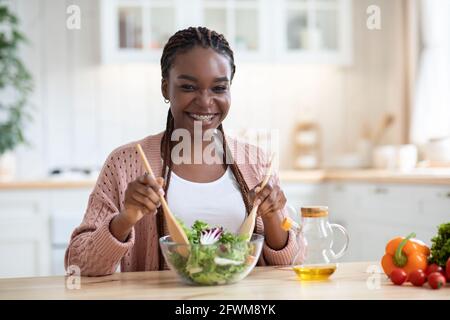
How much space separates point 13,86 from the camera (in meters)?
3.94

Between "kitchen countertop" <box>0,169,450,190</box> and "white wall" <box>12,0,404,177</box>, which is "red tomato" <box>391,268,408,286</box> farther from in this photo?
"white wall" <box>12,0,404,177</box>

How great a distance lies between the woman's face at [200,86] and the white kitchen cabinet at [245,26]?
94.1 inches

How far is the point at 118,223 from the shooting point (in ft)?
4.61

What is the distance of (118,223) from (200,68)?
15.9 inches

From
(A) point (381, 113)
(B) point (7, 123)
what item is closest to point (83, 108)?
Answer: (B) point (7, 123)

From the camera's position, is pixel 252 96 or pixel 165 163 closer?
pixel 165 163

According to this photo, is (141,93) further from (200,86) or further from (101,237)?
(101,237)

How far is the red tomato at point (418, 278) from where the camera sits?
1.28 meters

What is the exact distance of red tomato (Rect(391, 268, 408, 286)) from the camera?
129 cm

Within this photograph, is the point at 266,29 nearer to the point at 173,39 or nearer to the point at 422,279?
the point at 173,39

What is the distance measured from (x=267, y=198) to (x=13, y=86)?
2.94 metres

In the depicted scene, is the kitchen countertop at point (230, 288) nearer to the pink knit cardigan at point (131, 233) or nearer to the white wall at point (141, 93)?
the pink knit cardigan at point (131, 233)

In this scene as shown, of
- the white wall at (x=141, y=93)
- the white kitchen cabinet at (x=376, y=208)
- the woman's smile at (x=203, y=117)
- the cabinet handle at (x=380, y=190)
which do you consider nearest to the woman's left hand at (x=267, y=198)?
the woman's smile at (x=203, y=117)

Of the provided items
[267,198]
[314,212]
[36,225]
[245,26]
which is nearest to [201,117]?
[267,198]
